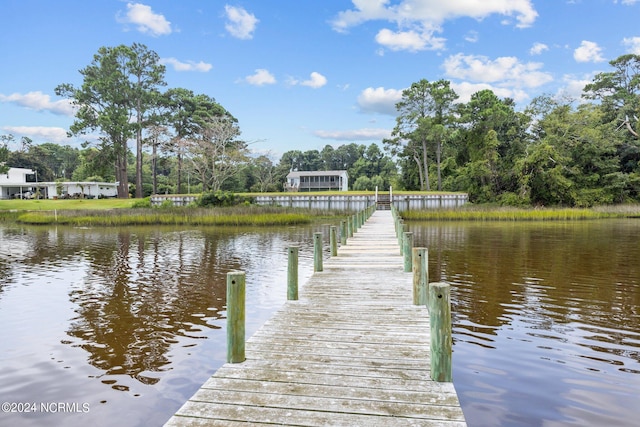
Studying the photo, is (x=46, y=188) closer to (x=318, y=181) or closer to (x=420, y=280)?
(x=318, y=181)

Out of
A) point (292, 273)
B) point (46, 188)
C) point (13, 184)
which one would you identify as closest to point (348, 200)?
point (292, 273)

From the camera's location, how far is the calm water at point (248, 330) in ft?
16.7

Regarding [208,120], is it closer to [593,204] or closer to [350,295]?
[593,204]

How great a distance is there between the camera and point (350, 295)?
7.85 metres

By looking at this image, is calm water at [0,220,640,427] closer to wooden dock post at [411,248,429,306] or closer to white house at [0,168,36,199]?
wooden dock post at [411,248,429,306]

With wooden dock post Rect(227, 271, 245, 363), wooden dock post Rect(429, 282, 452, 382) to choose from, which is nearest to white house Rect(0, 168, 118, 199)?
wooden dock post Rect(227, 271, 245, 363)

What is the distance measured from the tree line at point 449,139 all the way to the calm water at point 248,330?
29.1m

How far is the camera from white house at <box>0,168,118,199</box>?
54.8m

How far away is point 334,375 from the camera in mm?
4242

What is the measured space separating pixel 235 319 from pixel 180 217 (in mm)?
27554

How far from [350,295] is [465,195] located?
3634cm

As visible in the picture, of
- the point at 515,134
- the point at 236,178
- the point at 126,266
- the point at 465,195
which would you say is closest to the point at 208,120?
the point at 236,178

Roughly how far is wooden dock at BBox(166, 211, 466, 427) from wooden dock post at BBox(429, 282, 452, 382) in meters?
0.12

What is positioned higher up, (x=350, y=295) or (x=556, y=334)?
(x=350, y=295)
